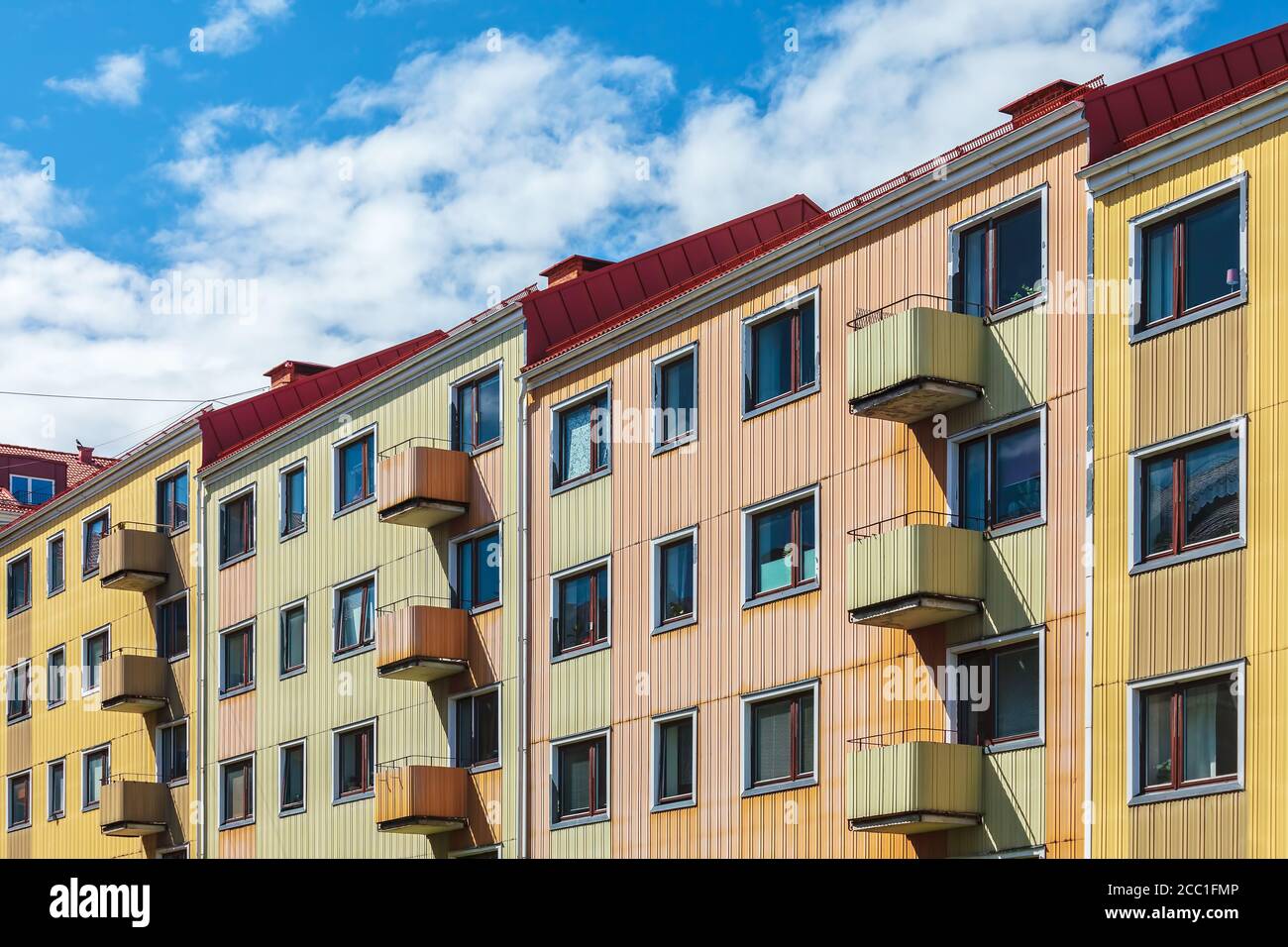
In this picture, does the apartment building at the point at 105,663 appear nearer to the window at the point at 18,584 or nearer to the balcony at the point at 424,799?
the window at the point at 18,584

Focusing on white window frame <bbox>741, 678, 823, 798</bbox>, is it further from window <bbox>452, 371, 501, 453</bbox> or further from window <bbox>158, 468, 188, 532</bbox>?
window <bbox>158, 468, 188, 532</bbox>

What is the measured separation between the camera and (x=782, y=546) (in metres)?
39.1

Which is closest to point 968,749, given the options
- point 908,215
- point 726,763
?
point 726,763

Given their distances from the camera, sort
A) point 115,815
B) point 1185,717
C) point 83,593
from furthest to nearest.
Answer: point 83,593 → point 115,815 → point 1185,717

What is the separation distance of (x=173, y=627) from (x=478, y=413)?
15.9 m

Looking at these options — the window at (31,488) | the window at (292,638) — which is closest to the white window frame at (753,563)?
the window at (292,638)

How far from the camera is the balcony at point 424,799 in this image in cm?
4594

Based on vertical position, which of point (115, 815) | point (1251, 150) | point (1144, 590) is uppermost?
point (1251, 150)

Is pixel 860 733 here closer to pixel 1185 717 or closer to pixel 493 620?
pixel 1185 717

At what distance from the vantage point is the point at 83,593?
64688 mm

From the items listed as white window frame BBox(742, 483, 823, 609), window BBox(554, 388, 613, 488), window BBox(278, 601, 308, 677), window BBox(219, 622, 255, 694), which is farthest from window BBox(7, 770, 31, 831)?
white window frame BBox(742, 483, 823, 609)

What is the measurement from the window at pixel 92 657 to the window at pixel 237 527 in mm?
7731

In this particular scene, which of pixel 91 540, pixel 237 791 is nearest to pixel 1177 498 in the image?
pixel 237 791
